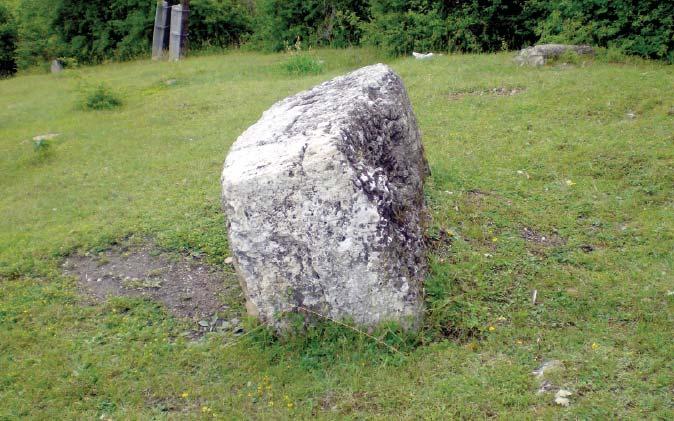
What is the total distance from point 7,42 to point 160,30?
6.46 meters

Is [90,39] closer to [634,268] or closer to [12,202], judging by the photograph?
[12,202]

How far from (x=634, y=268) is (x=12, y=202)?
725cm

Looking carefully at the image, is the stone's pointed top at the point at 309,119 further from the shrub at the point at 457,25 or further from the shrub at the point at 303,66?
the shrub at the point at 457,25

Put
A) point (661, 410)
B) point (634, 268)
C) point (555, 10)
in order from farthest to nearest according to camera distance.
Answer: point (555, 10), point (634, 268), point (661, 410)

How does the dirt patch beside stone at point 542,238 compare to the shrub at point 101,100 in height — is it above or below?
above

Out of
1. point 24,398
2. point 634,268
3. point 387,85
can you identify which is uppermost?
point 387,85

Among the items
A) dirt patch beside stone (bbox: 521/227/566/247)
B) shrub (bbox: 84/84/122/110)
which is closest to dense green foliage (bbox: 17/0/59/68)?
shrub (bbox: 84/84/122/110)

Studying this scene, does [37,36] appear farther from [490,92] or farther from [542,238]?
[542,238]

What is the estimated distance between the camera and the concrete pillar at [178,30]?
17938 millimetres

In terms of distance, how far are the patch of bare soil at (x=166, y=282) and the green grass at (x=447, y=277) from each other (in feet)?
0.54

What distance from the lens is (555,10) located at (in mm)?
12188

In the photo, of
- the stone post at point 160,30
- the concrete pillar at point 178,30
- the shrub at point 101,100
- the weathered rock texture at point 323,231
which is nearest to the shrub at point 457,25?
the shrub at point 101,100

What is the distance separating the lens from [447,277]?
488cm

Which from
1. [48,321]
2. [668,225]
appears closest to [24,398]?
[48,321]
